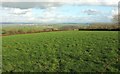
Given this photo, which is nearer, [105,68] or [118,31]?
[105,68]

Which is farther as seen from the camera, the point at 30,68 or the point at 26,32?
the point at 26,32

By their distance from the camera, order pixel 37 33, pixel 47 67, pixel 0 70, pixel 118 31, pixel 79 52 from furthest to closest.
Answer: pixel 37 33, pixel 118 31, pixel 79 52, pixel 47 67, pixel 0 70

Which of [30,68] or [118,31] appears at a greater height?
[118,31]

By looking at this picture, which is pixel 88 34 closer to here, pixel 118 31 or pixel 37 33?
pixel 118 31

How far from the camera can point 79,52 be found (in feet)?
51.3

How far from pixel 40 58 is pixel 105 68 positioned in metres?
4.19

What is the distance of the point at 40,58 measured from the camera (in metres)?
14.1

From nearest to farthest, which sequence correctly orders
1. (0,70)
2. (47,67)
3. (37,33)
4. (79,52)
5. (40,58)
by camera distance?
(0,70) → (47,67) → (40,58) → (79,52) → (37,33)

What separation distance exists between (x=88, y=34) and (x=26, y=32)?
6790mm

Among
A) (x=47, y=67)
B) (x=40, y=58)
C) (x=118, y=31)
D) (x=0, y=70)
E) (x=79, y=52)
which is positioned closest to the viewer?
(x=0, y=70)

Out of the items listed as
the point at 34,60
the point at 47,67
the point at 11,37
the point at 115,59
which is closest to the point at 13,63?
the point at 34,60

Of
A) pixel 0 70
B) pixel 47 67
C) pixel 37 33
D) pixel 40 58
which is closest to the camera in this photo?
pixel 0 70

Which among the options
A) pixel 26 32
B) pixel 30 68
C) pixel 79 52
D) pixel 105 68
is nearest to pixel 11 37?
pixel 26 32

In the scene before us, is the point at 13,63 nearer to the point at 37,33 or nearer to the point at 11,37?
the point at 11,37
